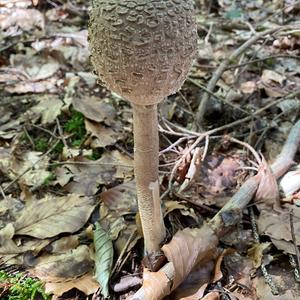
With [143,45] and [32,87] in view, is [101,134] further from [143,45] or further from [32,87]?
[143,45]

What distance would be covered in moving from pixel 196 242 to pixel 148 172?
14.4 inches

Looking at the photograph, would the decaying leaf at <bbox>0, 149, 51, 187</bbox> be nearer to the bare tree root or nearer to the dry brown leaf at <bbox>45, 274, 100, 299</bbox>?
the dry brown leaf at <bbox>45, 274, 100, 299</bbox>

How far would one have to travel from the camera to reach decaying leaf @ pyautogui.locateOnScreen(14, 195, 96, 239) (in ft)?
6.41

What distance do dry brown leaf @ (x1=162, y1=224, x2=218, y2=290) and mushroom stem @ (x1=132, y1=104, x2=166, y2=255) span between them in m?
0.07

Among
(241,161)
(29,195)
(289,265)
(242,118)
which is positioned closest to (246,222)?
(289,265)

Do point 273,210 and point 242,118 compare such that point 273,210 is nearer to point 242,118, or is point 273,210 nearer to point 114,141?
point 242,118

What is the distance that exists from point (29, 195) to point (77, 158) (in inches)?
13.6

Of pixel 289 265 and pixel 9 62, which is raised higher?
pixel 9 62

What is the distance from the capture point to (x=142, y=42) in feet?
4.07

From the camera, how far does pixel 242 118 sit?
264cm

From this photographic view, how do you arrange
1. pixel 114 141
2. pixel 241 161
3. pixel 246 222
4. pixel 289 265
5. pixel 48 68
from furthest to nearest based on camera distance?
pixel 48 68 < pixel 114 141 < pixel 241 161 < pixel 246 222 < pixel 289 265

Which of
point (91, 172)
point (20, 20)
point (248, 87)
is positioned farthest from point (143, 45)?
point (20, 20)

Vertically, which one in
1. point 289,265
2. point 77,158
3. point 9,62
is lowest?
point 289,265

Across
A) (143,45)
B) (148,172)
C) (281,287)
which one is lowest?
(281,287)
